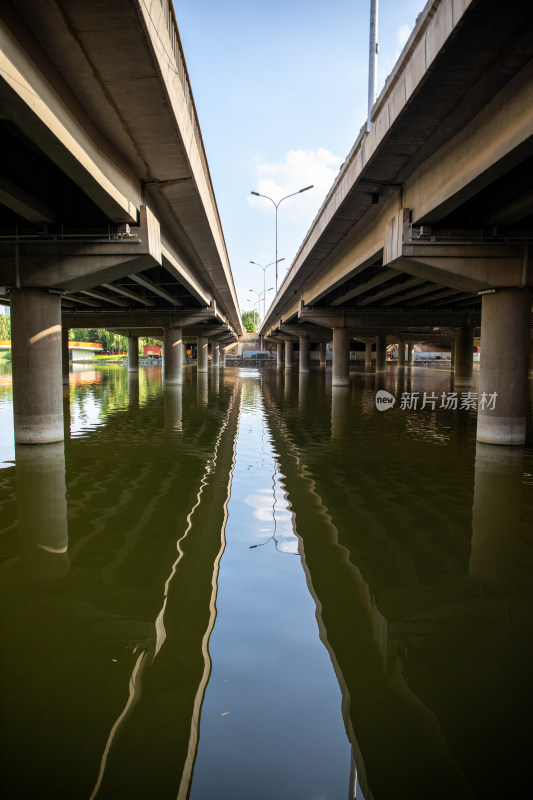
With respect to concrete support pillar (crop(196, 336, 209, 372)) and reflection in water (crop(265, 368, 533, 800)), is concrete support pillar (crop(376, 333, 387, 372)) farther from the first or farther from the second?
reflection in water (crop(265, 368, 533, 800))

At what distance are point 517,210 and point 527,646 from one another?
33.2ft

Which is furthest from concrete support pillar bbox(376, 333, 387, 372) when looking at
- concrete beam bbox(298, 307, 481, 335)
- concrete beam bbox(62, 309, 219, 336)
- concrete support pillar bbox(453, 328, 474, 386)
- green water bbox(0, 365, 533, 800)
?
green water bbox(0, 365, 533, 800)

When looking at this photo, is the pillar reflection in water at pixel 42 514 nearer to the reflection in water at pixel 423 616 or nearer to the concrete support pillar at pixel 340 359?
the reflection in water at pixel 423 616

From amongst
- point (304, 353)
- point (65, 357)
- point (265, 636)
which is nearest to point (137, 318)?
point (65, 357)

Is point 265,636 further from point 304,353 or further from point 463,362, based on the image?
point 304,353

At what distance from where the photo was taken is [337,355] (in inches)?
1403

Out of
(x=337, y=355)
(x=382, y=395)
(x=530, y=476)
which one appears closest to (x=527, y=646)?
(x=530, y=476)

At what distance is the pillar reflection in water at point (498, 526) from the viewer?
5.64m

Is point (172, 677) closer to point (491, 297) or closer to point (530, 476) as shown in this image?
point (530, 476)

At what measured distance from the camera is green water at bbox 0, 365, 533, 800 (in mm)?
3041

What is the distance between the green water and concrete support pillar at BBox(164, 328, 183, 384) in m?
27.3

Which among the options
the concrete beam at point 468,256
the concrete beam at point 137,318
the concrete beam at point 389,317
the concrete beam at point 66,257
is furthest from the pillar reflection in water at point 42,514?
the concrete beam at point 389,317

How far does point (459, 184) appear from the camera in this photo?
988 centimetres

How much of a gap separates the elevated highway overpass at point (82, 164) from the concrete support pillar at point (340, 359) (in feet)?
58.2
